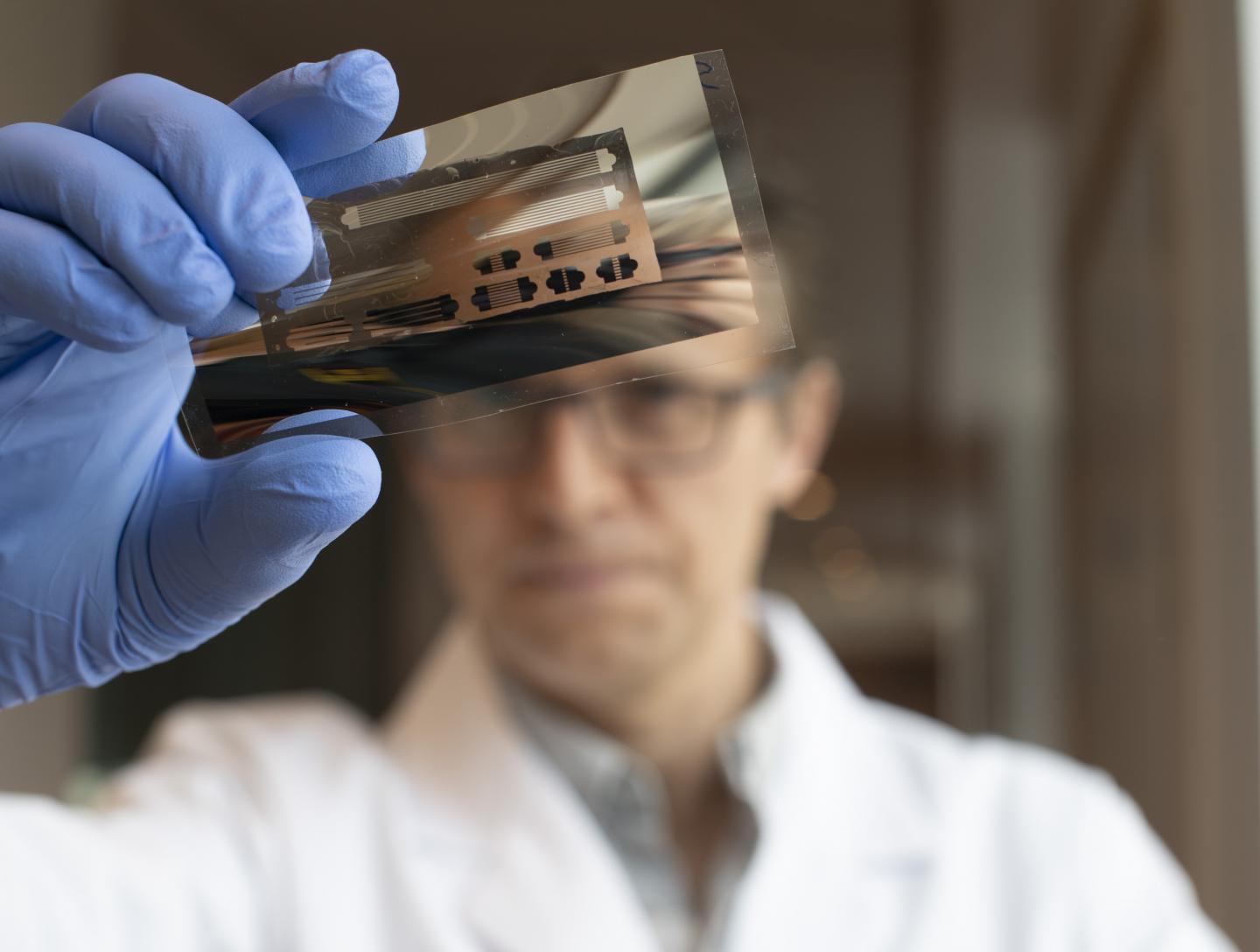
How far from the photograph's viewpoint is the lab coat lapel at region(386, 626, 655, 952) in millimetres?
789

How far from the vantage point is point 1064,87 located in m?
1.62

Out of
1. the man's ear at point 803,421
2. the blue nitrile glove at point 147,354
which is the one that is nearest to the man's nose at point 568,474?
the man's ear at point 803,421

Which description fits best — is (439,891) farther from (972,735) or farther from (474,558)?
(972,735)

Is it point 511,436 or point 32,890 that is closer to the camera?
point 32,890

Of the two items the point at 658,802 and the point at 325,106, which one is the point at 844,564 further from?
the point at 325,106

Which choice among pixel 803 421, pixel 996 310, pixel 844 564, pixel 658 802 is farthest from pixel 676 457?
pixel 844 564

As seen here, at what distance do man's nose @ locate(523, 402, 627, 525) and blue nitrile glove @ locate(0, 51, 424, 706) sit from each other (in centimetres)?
38

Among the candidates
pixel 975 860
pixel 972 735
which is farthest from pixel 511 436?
pixel 972 735

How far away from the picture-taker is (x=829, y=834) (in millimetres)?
872

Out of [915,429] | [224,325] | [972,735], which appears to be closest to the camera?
[224,325]

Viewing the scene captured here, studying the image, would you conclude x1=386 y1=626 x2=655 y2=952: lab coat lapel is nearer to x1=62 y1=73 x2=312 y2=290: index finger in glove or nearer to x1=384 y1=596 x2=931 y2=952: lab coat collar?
x1=384 y1=596 x2=931 y2=952: lab coat collar

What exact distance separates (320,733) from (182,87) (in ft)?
2.42

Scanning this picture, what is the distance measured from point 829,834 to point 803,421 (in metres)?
0.42

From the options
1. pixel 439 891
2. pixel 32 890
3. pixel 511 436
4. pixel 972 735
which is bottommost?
pixel 972 735
